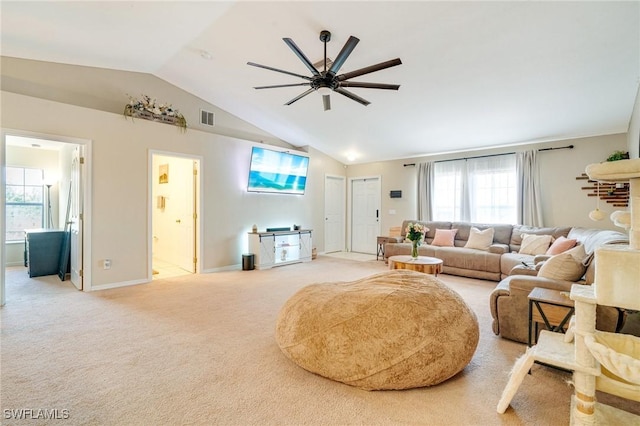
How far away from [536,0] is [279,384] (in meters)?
3.91

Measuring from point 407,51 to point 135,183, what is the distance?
14.4 ft

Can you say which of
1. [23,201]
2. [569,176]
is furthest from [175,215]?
[569,176]

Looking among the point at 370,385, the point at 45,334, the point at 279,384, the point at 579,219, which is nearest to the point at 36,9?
the point at 45,334

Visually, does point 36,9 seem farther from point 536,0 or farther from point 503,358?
point 503,358

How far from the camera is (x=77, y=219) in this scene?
4258 millimetres

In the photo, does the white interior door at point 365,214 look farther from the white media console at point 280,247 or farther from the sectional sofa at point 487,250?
the white media console at point 280,247

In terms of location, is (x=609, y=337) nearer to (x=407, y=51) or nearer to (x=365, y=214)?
(x=407, y=51)

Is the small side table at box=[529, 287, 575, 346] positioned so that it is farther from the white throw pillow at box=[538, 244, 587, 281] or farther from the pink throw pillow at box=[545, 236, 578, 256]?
the pink throw pillow at box=[545, 236, 578, 256]

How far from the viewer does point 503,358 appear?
92.8 inches

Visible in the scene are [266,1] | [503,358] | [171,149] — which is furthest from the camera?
[171,149]

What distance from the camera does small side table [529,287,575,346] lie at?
2.13m

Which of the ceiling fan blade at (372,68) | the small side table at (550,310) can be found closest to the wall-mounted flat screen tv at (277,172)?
the ceiling fan blade at (372,68)

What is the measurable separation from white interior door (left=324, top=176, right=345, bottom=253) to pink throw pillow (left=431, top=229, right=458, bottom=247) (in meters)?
2.82

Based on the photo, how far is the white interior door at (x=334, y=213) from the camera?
7883 millimetres
